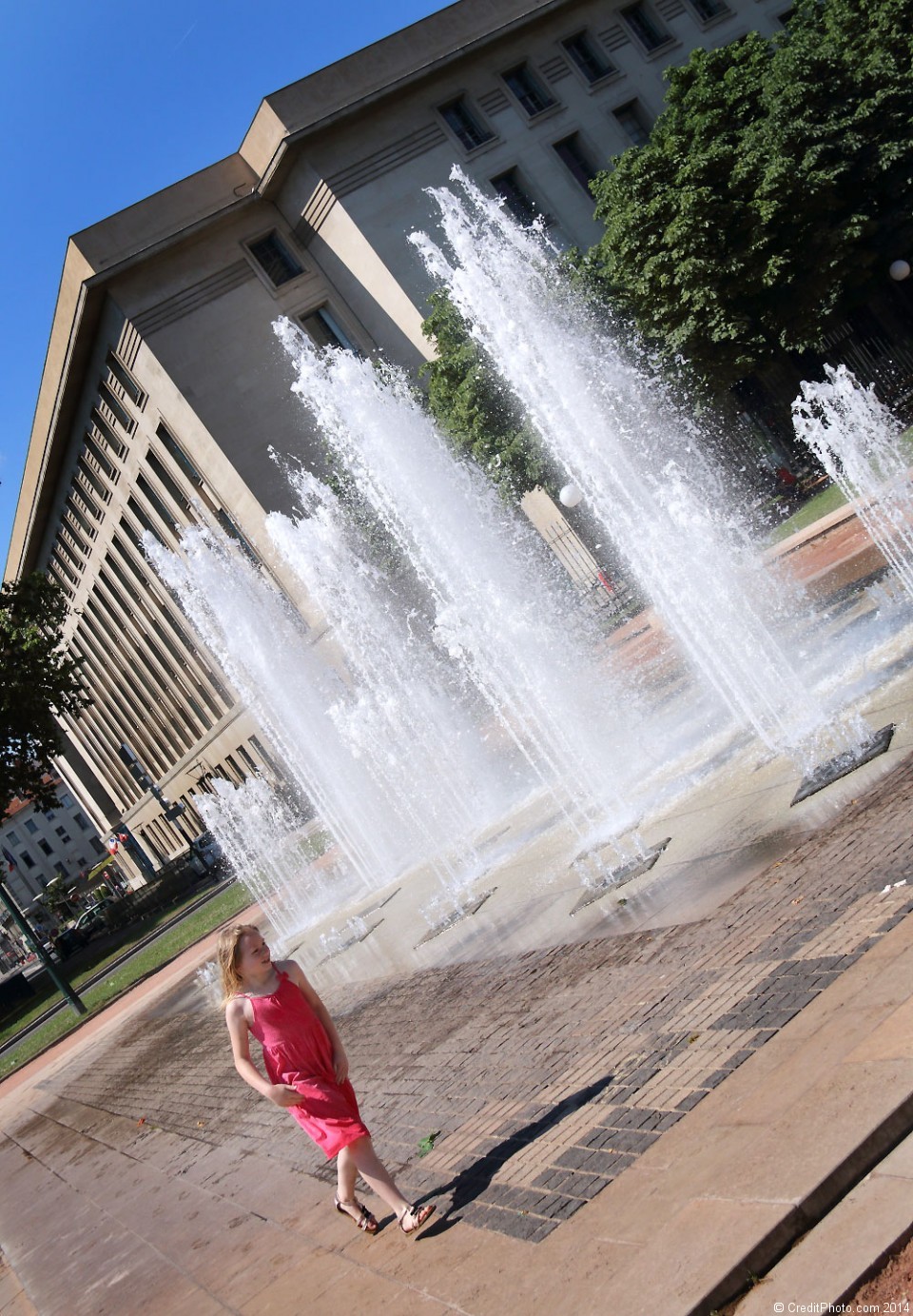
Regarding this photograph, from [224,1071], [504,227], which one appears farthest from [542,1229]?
[504,227]

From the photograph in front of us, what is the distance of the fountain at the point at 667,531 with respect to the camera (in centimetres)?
998

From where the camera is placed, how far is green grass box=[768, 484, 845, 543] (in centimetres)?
2539

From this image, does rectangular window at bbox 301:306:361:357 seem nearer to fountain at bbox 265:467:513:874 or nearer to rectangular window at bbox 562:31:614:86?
fountain at bbox 265:467:513:874

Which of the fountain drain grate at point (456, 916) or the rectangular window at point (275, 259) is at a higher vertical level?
the rectangular window at point (275, 259)

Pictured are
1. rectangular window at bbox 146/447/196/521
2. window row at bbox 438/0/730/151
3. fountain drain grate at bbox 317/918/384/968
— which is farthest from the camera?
rectangular window at bbox 146/447/196/521

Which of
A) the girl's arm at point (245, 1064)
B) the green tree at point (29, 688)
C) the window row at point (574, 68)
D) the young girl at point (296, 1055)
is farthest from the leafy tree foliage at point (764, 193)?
the girl's arm at point (245, 1064)

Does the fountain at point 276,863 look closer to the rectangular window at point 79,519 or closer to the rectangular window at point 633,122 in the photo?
the rectangular window at point 633,122

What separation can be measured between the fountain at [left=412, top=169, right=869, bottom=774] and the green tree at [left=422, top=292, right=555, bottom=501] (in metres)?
1.14

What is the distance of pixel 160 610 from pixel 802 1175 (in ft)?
186

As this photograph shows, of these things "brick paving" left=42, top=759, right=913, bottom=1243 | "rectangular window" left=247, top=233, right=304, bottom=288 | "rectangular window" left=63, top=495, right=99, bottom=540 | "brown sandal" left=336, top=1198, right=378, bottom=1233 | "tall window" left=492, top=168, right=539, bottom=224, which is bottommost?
"brick paving" left=42, top=759, right=913, bottom=1243

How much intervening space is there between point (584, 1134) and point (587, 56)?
44.3 meters

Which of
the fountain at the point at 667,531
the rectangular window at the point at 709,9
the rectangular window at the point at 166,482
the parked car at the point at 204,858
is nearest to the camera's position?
the fountain at the point at 667,531

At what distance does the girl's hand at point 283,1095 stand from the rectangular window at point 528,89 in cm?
4176

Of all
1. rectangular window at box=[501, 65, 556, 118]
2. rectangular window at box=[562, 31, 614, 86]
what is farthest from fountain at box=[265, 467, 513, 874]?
rectangular window at box=[562, 31, 614, 86]
